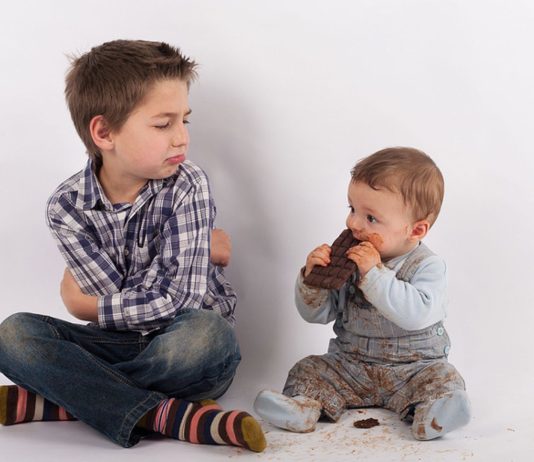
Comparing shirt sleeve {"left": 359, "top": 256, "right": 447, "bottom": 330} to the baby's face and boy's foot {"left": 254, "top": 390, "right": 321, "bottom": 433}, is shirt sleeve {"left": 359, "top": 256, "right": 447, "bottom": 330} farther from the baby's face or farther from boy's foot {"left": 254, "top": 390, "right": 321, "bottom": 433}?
boy's foot {"left": 254, "top": 390, "right": 321, "bottom": 433}

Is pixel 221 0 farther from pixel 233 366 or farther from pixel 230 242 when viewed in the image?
pixel 233 366

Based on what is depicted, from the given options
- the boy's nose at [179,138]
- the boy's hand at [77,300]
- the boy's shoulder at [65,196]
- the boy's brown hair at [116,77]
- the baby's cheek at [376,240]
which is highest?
the boy's brown hair at [116,77]

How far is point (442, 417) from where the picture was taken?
236 centimetres

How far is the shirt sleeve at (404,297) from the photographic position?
2.46m

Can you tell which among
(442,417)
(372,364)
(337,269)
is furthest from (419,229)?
(442,417)

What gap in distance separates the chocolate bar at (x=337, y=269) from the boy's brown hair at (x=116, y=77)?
0.56 m

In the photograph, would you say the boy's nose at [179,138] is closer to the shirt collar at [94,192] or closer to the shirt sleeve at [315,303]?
the shirt collar at [94,192]

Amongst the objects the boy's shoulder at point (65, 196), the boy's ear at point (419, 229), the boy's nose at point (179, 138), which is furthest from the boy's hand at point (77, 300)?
the boy's ear at point (419, 229)

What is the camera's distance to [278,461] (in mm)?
2221

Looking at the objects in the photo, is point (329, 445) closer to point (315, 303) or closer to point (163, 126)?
point (315, 303)

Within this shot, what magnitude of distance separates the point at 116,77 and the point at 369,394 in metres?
0.97

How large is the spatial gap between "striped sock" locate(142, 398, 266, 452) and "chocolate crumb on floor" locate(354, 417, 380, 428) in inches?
10.9

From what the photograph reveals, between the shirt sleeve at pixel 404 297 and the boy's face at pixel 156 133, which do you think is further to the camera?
the boy's face at pixel 156 133

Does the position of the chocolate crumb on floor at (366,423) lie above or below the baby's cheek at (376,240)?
below
